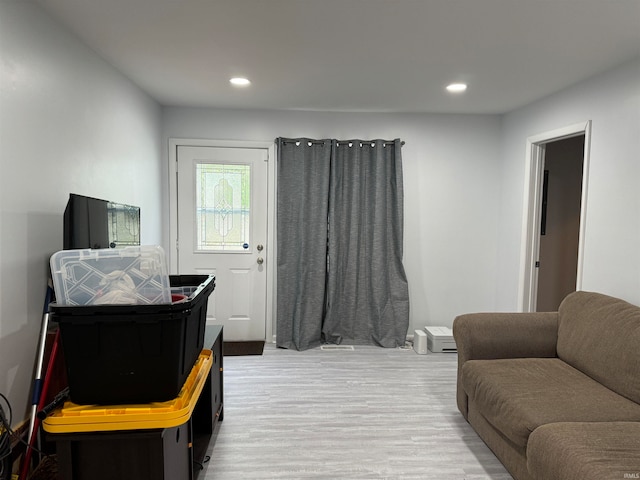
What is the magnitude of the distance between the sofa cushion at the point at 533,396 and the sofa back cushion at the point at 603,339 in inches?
2.4

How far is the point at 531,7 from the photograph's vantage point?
1.79 meters

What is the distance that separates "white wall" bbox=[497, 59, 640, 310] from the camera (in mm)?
2324

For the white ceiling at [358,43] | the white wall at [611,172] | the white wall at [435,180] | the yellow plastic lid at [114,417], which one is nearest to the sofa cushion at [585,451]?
the white wall at [611,172]

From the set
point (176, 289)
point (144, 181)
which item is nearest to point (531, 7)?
point (176, 289)

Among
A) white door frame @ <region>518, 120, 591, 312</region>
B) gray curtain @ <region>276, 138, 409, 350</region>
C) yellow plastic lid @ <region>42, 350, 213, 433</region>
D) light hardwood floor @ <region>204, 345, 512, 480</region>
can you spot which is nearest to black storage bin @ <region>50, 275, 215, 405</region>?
yellow plastic lid @ <region>42, 350, 213, 433</region>

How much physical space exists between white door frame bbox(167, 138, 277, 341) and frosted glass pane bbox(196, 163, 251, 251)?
0.21 m

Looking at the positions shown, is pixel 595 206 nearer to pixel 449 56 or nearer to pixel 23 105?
pixel 449 56

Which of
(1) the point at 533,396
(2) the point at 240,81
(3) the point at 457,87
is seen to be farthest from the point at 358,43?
(1) the point at 533,396

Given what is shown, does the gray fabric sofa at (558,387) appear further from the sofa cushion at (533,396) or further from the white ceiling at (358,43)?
the white ceiling at (358,43)

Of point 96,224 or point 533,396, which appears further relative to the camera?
point 96,224

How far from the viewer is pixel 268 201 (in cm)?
382

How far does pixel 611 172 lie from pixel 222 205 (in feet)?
10.7

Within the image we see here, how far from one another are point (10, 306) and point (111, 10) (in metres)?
1.52

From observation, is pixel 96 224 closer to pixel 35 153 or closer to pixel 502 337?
pixel 35 153
